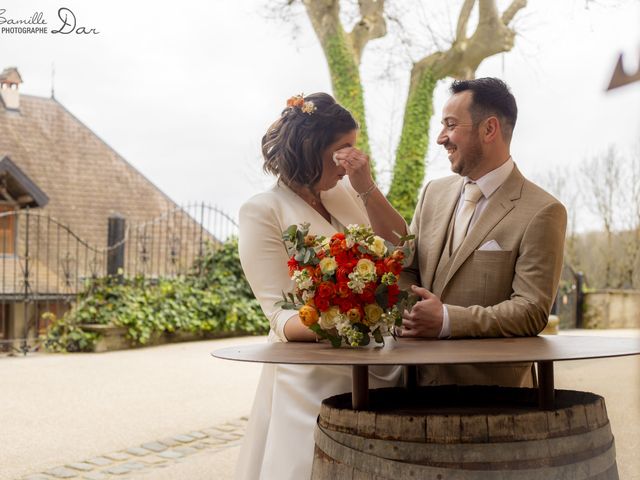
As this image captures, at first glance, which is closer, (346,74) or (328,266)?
(328,266)

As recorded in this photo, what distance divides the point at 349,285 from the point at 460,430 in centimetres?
45

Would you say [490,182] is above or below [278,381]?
above

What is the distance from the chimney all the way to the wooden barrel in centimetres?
2015

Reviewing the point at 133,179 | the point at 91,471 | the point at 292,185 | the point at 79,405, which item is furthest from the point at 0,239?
the point at 292,185

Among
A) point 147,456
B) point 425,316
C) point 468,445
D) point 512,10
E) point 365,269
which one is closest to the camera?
point 468,445

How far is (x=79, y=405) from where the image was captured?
20.8 feet

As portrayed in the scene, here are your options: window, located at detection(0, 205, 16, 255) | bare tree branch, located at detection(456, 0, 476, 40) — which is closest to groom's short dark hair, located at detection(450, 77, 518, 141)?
bare tree branch, located at detection(456, 0, 476, 40)

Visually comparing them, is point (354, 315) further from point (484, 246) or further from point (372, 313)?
point (484, 246)

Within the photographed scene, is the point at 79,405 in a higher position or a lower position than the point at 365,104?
lower

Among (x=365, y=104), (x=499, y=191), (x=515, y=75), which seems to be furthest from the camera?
(x=365, y=104)

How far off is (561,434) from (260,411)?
3.45 ft

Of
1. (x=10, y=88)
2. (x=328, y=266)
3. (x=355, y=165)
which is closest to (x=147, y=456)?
(x=355, y=165)

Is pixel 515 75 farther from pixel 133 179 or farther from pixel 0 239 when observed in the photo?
pixel 133 179

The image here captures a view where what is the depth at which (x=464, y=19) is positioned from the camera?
11195 millimetres
